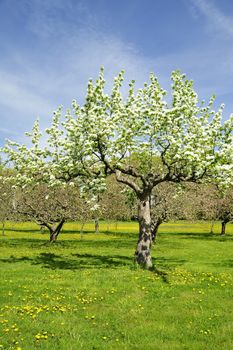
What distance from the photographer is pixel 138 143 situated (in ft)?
82.7

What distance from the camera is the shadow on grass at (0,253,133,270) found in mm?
27516

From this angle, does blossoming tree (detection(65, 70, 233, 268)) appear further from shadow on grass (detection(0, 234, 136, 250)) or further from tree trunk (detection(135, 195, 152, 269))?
shadow on grass (detection(0, 234, 136, 250))

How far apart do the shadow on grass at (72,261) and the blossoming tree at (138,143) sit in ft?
11.7

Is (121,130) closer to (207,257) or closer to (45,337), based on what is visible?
(45,337)

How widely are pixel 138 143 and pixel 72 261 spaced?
11470 mm

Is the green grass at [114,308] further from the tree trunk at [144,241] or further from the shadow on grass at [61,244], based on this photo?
the shadow on grass at [61,244]

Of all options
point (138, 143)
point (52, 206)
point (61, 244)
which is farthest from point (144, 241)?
point (52, 206)

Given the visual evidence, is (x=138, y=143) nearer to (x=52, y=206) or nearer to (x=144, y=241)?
(x=144, y=241)

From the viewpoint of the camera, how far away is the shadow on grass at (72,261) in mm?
27516

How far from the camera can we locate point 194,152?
22.9 metres

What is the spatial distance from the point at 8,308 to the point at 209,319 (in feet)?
26.6

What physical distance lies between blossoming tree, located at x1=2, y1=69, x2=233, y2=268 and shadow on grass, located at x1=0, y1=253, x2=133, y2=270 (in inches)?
140

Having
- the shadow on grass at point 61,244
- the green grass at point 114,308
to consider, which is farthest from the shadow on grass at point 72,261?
the shadow on grass at point 61,244

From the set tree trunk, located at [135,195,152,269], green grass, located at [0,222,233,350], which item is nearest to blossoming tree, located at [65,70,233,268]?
tree trunk, located at [135,195,152,269]
